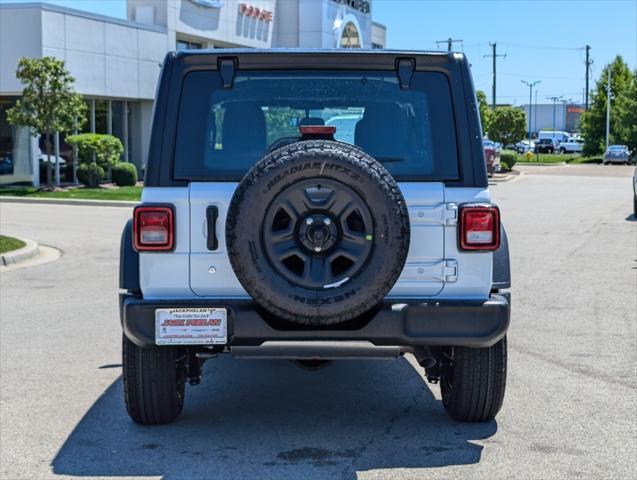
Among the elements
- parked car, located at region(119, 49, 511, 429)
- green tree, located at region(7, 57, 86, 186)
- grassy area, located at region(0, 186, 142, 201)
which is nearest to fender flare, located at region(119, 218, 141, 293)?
parked car, located at region(119, 49, 511, 429)

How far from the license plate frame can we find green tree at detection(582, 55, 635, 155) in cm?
7455

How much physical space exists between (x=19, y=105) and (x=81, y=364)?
22725 mm

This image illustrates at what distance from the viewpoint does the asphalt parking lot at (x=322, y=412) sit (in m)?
4.98

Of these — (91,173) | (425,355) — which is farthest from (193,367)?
(91,173)

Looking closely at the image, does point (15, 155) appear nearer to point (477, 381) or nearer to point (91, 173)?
point (91, 173)

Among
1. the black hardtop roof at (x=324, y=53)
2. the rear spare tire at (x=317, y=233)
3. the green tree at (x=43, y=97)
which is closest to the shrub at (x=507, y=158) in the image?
the green tree at (x=43, y=97)

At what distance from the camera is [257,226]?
4594 mm

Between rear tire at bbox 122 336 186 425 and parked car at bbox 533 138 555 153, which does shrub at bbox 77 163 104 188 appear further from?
parked car at bbox 533 138 555 153

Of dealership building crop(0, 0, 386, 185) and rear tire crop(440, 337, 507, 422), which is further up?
dealership building crop(0, 0, 386, 185)

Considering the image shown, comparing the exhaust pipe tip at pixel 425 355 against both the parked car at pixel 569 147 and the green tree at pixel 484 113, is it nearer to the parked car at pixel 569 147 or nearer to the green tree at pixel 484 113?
the green tree at pixel 484 113

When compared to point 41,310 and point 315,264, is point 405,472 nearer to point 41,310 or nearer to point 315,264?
point 315,264

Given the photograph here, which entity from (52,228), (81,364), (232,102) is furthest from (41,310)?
(52,228)

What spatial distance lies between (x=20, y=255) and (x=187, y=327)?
9.55 m

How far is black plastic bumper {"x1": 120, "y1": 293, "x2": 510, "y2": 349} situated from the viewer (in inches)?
192
